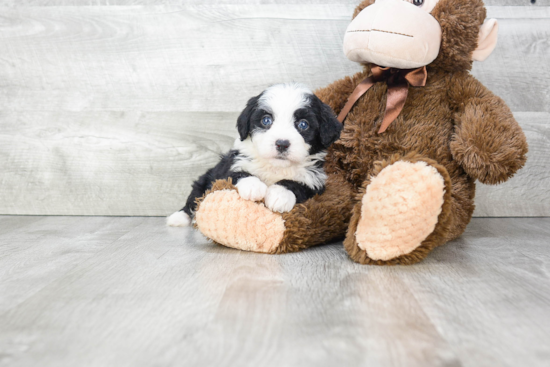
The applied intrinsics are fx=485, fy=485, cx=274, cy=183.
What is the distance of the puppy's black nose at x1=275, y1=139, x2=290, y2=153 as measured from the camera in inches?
58.7

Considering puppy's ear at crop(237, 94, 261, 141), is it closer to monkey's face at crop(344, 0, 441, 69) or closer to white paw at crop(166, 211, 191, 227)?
monkey's face at crop(344, 0, 441, 69)

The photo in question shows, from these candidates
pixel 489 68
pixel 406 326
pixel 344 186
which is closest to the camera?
pixel 406 326

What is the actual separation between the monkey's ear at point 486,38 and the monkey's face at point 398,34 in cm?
16

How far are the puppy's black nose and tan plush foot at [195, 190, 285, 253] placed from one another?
0.18 meters

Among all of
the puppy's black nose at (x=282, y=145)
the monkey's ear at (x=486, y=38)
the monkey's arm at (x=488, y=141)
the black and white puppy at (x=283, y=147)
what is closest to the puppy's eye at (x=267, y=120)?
the black and white puppy at (x=283, y=147)

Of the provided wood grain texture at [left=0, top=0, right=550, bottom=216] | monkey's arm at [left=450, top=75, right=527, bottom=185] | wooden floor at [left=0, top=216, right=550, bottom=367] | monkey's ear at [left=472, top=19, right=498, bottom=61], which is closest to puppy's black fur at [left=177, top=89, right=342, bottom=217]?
wooden floor at [left=0, top=216, right=550, bottom=367]

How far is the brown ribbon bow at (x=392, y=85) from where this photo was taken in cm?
173

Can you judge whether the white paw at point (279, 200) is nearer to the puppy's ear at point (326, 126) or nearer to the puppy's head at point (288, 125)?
the puppy's head at point (288, 125)

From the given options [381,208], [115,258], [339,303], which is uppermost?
[381,208]

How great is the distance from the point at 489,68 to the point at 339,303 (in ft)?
5.51

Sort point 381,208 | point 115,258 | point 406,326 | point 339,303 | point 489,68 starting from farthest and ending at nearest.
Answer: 1. point 489,68
2. point 115,258
3. point 381,208
4. point 339,303
5. point 406,326

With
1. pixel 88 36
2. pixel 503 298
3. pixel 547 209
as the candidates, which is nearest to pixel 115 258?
pixel 503 298

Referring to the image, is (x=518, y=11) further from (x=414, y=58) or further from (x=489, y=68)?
(x=414, y=58)

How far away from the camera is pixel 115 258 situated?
1504 mm
